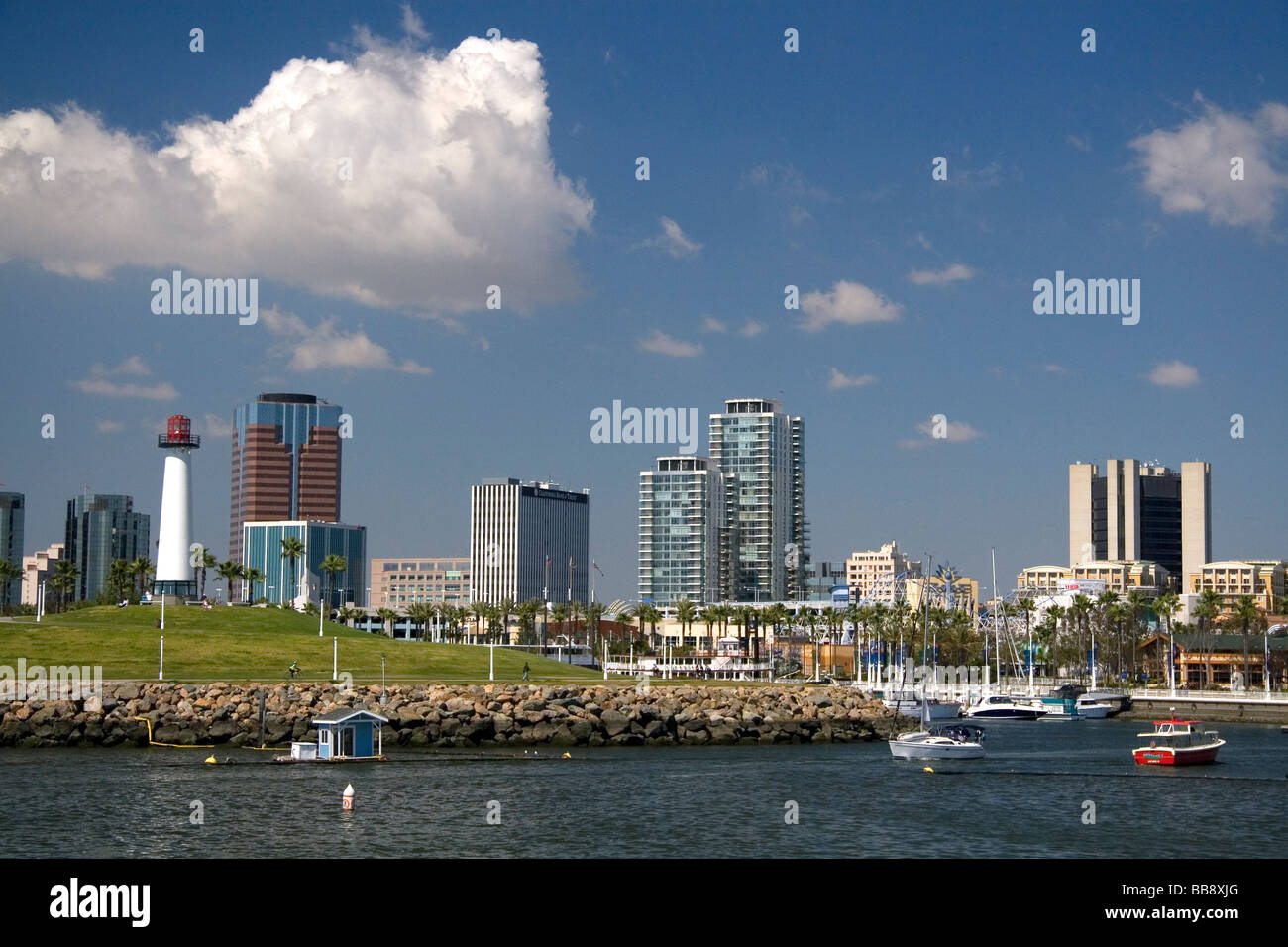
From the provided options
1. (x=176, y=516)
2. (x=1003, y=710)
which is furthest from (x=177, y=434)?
(x=1003, y=710)

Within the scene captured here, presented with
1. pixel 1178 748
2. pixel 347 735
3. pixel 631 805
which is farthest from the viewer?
pixel 1178 748

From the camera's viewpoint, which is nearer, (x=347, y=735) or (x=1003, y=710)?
(x=347, y=735)

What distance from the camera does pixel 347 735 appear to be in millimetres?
78312

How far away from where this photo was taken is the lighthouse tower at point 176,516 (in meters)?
148

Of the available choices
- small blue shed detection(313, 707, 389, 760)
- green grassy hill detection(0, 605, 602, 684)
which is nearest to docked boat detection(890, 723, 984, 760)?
small blue shed detection(313, 707, 389, 760)

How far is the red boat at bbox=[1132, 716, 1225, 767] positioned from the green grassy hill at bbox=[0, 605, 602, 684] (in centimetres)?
4829

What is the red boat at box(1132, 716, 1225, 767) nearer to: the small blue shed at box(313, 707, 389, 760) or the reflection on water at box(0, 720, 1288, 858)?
the reflection on water at box(0, 720, 1288, 858)

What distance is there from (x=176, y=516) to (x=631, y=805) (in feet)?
334

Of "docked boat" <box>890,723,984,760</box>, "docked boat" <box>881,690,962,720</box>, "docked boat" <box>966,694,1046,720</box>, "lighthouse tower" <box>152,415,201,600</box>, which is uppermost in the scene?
"lighthouse tower" <box>152,415,201,600</box>

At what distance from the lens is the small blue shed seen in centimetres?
7750

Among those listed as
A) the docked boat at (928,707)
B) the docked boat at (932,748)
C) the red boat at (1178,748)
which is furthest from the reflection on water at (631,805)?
the docked boat at (928,707)

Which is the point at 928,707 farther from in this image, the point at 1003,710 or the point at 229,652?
the point at 229,652

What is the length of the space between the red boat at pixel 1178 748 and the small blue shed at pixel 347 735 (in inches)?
1824
